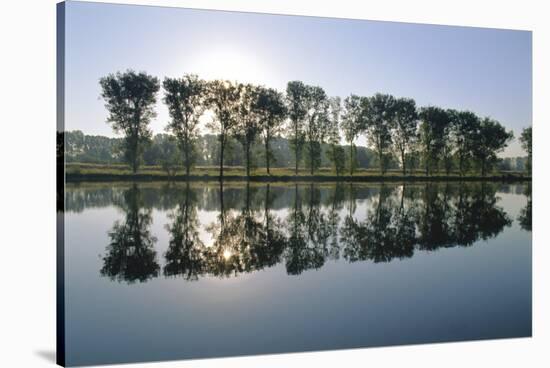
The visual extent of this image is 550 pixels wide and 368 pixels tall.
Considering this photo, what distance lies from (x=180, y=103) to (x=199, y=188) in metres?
0.89

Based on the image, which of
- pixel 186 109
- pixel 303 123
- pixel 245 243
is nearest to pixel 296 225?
pixel 245 243

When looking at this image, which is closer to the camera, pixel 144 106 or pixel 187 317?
pixel 187 317

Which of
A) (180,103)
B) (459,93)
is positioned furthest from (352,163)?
(180,103)

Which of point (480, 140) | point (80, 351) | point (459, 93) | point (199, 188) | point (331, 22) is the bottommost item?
point (80, 351)

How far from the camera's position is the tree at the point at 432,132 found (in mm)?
8266

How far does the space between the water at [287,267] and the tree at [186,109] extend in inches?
19.9

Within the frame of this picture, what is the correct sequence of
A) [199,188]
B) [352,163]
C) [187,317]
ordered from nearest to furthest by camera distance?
[187,317] → [199,188] → [352,163]

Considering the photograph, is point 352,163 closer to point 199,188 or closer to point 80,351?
point 199,188

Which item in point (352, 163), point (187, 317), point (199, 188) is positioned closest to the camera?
point (187, 317)

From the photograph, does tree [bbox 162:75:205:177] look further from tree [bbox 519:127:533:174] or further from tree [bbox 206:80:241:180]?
tree [bbox 519:127:533:174]

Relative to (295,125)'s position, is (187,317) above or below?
below

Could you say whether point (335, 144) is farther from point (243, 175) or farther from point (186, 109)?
point (186, 109)

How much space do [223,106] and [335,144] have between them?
1467 millimetres

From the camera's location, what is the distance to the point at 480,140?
8.45 meters
